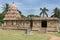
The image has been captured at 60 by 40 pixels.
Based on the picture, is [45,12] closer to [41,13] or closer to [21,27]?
[41,13]

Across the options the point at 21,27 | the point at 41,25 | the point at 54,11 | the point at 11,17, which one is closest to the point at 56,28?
the point at 41,25

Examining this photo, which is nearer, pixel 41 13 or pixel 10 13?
pixel 10 13

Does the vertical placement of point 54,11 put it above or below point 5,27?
above

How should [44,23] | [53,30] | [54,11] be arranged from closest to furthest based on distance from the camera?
[53,30], [44,23], [54,11]

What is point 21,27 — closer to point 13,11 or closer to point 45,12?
point 13,11

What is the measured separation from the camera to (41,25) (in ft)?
126

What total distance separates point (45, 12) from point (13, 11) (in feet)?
103

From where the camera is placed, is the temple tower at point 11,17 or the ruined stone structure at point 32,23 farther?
the temple tower at point 11,17

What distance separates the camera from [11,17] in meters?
40.4

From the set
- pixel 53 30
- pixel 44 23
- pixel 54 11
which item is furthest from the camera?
pixel 54 11

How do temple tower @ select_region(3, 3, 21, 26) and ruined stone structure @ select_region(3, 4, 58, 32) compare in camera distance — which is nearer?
ruined stone structure @ select_region(3, 4, 58, 32)

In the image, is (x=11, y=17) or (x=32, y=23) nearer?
(x=32, y=23)

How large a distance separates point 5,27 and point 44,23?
8181mm

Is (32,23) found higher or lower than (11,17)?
lower
